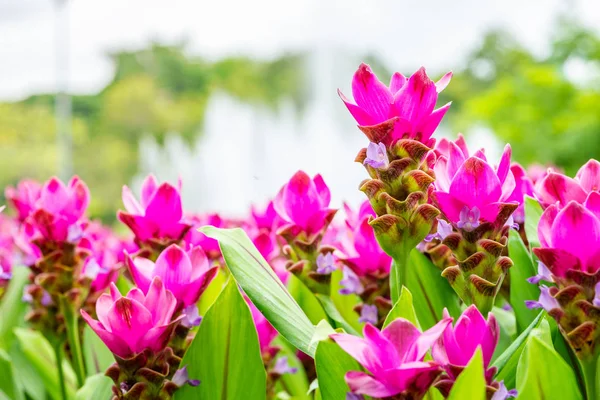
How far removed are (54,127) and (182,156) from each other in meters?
11.9

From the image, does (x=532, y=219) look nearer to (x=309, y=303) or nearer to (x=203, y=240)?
(x=309, y=303)

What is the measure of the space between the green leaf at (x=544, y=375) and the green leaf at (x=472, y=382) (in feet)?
0.24

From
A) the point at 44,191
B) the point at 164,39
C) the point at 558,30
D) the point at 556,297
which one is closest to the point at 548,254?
the point at 556,297

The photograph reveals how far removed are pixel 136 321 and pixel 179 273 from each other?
0.09 metres

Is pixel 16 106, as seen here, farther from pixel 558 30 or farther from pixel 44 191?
pixel 44 191

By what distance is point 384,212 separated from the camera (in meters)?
0.73

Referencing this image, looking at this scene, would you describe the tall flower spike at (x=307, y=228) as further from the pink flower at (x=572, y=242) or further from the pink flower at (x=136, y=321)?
the pink flower at (x=572, y=242)

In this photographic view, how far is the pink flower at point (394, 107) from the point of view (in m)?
0.69

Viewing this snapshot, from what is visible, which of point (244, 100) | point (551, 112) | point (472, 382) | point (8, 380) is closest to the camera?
point (472, 382)

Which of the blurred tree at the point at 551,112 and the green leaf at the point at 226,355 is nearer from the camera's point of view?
the green leaf at the point at 226,355

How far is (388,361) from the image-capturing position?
536 millimetres

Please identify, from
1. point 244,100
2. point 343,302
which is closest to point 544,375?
point 343,302

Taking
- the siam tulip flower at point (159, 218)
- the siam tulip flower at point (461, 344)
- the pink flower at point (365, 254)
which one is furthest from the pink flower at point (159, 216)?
the siam tulip flower at point (461, 344)

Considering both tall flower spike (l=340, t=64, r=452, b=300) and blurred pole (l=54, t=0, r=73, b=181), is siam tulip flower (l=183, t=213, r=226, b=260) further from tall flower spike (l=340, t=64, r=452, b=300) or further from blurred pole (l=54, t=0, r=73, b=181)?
blurred pole (l=54, t=0, r=73, b=181)
